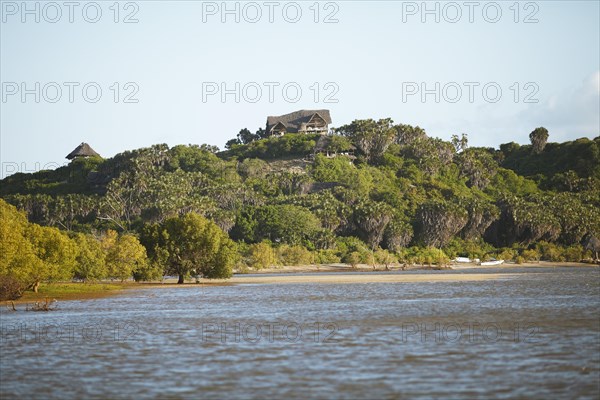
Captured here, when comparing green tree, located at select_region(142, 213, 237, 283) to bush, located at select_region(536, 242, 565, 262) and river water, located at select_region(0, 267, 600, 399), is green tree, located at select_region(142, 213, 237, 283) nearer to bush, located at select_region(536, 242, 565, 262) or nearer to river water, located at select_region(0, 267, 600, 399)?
river water, located at select_region(0, 267, 600, 399)

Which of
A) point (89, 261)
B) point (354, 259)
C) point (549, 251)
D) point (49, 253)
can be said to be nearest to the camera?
point (49, 253)

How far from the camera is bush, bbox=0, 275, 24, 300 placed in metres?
62.6

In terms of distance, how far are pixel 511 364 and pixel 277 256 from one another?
10783 cm

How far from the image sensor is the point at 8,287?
62.6 m

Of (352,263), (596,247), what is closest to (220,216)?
(352,263)

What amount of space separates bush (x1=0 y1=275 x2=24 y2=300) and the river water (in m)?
3.90

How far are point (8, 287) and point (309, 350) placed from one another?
3560 cm

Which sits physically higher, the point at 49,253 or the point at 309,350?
the point at 49,253

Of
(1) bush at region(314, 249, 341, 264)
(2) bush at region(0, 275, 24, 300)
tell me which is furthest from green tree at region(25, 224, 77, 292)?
(1) bush at region(314, 249, 341, 264)

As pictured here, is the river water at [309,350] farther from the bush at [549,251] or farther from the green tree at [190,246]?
the bush at [549,251]

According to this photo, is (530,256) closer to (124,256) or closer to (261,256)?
(261,256)

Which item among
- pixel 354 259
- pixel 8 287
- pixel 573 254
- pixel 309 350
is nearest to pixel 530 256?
pixel 573 254

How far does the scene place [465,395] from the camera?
24.2 m

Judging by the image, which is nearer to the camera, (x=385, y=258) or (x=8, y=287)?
(x=8, y=287)
